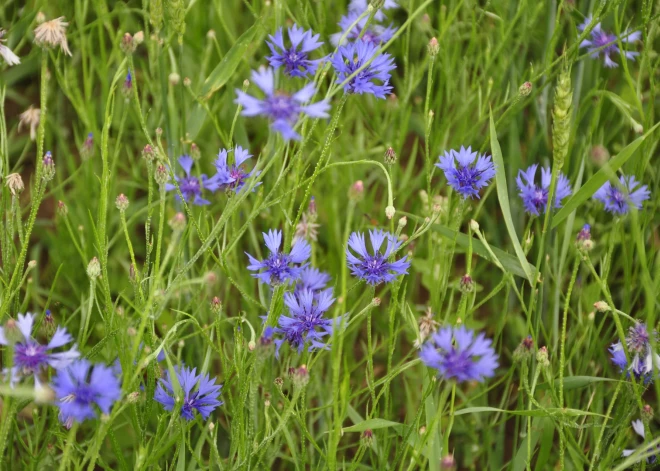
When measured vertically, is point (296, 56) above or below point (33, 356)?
above

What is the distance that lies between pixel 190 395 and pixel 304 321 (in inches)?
6.0

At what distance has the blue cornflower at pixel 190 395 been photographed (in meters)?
0.83

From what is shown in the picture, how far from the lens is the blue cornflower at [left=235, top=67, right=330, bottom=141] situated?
0.62 meters

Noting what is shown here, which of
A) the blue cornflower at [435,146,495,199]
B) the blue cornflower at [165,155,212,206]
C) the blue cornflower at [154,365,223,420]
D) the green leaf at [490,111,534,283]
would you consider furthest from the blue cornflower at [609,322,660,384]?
the blue cornflower at [165,155,212,206]

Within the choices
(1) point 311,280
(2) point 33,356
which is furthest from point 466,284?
(2) point 33,356

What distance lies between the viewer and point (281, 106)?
644 millimetres

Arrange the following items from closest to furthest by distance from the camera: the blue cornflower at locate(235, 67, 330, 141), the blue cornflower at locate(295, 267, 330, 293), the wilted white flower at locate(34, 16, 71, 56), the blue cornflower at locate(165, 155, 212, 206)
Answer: the blue cornflower at locate(235, 67, 330, 141), the wilted white flower at locate(34, 16, 71, 56), the blue cornflower at locate(295, 267, 330, 293), the blue cornflower at locate(165, 155, 212, 206)

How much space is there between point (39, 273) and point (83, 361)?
78 centimetres

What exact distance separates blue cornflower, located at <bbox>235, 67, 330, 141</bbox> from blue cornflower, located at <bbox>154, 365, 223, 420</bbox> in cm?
33

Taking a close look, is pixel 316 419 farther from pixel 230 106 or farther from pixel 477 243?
pixel 230 106

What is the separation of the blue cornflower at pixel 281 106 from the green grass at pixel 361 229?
20 centimetres

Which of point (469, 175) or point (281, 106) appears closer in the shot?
point (281, 106)

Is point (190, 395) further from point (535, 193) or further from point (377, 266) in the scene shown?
point (535, 193)

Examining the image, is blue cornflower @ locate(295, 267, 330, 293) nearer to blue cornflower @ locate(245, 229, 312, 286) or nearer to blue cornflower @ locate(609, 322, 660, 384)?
blue cornflower @ locate(245, 229, 312, 286)
